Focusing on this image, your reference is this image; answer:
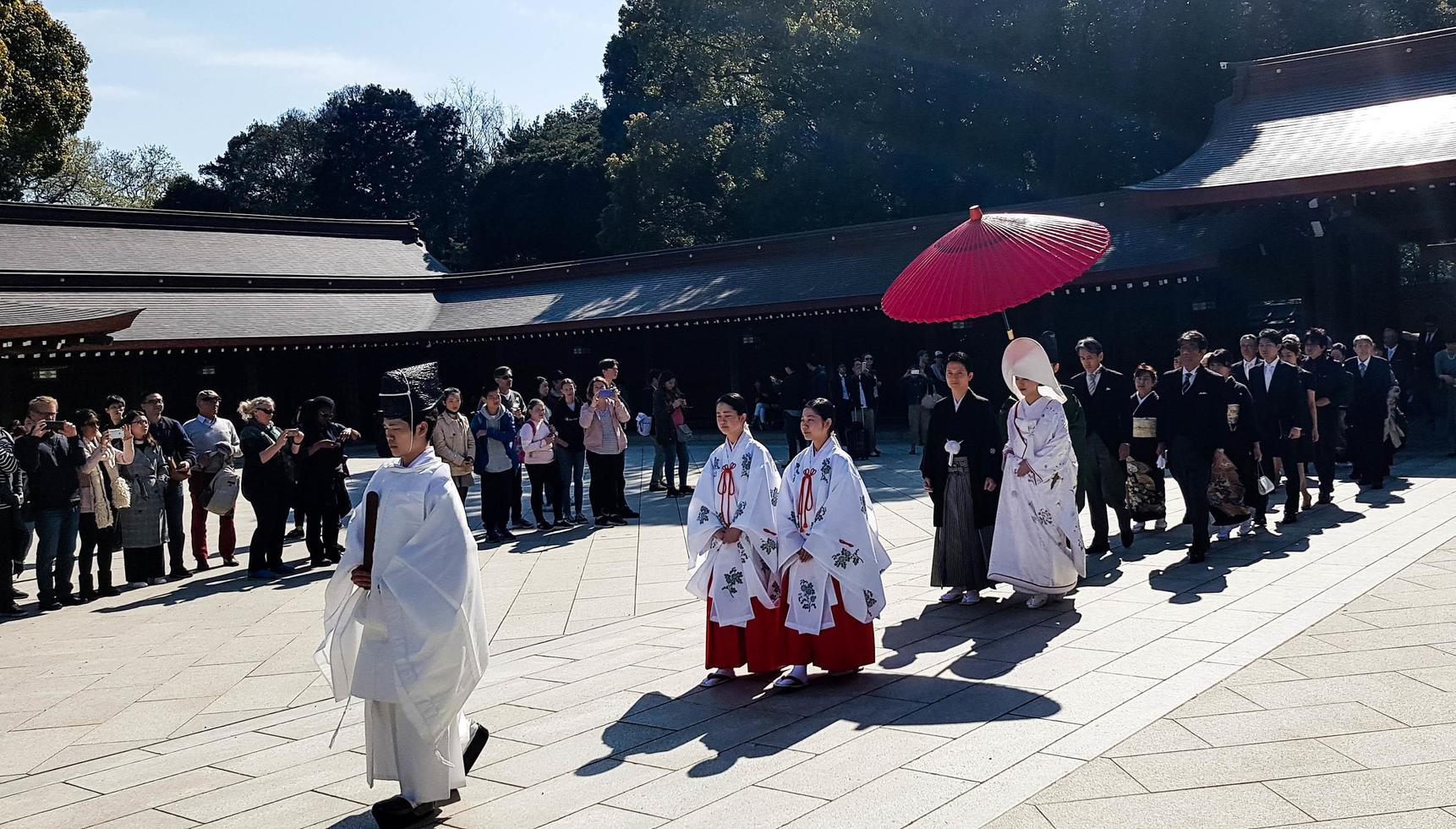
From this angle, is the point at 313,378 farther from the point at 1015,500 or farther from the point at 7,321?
the point at 1015,500

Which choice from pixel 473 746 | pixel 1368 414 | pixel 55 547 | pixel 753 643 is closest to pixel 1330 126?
pixel 1368 414

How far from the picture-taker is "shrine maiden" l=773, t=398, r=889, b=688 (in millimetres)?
5566

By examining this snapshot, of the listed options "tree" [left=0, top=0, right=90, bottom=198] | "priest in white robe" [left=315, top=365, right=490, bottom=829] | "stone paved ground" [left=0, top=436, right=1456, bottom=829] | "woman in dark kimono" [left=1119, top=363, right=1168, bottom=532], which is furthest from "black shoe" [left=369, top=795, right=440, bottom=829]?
"tree" [left=0, top=0, right=90, bottom=198]

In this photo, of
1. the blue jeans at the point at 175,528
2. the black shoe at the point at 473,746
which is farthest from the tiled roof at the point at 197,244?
the black shoe at the point at 473,746

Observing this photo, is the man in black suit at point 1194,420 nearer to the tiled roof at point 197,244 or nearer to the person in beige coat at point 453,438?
the person in beige coat at point 453,438

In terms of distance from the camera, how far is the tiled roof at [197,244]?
2514cm

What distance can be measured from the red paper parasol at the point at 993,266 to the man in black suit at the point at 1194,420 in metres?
2.22

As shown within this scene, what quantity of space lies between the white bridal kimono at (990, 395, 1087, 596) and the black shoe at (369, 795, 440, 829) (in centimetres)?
404

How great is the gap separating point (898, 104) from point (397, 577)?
82.5 ft

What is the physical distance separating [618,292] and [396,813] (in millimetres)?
21617

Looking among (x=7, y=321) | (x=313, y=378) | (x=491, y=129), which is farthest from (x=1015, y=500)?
(x=491, y=129)

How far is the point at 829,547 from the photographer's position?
18.3 feet

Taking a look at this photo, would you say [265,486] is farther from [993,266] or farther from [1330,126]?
[1330,126]

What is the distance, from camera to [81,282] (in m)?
24.0
